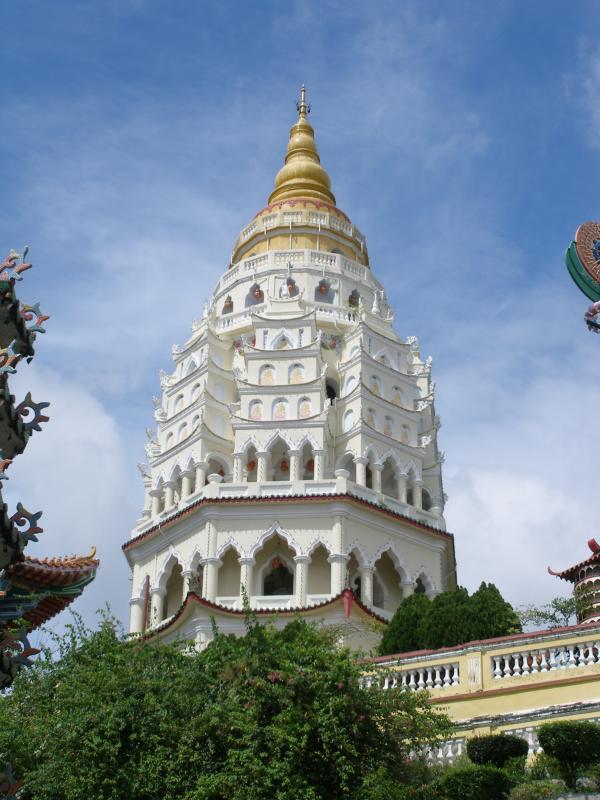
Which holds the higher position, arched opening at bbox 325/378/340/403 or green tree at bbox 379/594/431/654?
arched opening at bbox 325/378/340/403

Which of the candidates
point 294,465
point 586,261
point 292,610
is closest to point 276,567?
point 292,610

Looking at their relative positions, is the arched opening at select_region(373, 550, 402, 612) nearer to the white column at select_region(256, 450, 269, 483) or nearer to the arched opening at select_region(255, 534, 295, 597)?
the arched opening at select_region(255, 534, 295, 597)

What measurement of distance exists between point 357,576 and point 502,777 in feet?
69.4

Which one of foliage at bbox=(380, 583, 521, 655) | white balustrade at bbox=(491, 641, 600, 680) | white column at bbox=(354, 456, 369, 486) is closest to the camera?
white balustrade at bbox=(491, 641, 600, 680)

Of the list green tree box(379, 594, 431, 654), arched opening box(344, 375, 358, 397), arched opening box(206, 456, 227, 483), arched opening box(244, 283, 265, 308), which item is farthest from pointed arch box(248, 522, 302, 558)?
arched opening box(244, 283, 265, 308)

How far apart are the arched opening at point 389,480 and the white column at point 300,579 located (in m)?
5.56

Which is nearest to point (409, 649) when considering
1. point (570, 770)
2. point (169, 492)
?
point (570, 770)

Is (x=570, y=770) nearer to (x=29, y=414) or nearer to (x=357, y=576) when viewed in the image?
(x=29, y=414)

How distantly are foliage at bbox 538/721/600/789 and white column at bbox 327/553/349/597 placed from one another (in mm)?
18546

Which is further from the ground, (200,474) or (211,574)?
(200,474)

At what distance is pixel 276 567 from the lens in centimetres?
4091

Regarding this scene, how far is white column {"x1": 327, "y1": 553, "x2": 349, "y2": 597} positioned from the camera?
127 feet

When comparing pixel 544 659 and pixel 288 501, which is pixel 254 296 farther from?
pixel 544 659

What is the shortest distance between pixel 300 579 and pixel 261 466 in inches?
186
